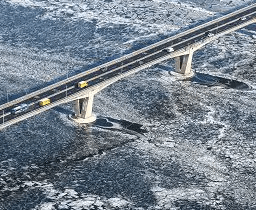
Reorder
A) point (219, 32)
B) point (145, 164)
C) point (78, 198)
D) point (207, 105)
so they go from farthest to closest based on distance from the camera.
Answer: point (219, 32) → point (207, 105) → point (145, 164) → point (78, 198)

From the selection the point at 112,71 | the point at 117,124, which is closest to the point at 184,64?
the point at 112,71

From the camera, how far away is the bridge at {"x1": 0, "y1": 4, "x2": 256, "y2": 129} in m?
109

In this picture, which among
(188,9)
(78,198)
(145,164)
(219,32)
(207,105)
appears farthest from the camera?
(188,9)

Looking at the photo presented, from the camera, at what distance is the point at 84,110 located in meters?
118

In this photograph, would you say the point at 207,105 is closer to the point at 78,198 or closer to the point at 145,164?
the point at 145,164

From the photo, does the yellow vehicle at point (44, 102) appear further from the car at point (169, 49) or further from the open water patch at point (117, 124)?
the car at point (169, 49)

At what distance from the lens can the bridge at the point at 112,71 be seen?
10900 cm

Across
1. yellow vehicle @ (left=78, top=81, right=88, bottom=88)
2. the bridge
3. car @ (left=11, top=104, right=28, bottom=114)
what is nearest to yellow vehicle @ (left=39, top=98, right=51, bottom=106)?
the bridge

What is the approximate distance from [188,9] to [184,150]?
260 ft

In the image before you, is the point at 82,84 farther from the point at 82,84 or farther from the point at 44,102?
the point at 44,102

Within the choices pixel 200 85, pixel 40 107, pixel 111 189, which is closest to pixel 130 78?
pixel 200 85

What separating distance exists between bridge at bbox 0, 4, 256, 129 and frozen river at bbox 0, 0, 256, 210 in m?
4.99

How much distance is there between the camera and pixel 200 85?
138 m

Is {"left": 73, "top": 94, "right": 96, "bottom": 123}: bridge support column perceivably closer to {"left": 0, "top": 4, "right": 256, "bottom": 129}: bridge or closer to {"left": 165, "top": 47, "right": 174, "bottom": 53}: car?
{"left": 0, "top": 4, "right": 256, "bottom": 129}: bridge
